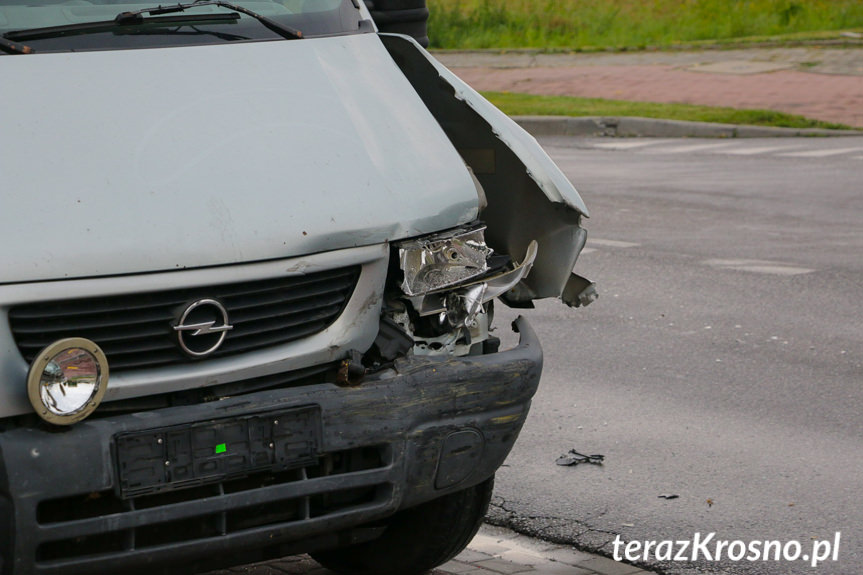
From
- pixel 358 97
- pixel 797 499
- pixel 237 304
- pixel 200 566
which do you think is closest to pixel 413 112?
pixel 358 97

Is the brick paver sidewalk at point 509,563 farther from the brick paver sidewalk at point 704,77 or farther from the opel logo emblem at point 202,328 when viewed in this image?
the brick paver sidewalk at point 704,77

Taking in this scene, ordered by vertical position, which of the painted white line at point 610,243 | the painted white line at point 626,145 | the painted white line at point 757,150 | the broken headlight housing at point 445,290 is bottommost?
the painted white line at point 626,145

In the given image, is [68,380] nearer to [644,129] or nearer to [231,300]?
[231,300]

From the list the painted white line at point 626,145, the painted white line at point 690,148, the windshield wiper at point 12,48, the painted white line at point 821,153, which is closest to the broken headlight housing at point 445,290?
the windshield wiper at point 12,48

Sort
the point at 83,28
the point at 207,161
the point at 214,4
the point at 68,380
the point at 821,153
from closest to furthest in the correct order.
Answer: the point at 68,380 < the point at 207,161 < the point at 83,28 < the point at 214,4 < the point at 821,153

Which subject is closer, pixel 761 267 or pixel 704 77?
pixel 761 267

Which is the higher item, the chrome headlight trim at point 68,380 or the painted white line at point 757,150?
the chrome headlight trim at point 68,380

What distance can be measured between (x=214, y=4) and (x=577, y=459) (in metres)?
2.41

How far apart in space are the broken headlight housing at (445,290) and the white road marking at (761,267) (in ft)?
17.7

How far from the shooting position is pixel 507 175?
461cm

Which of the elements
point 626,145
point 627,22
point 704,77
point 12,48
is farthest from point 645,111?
point 12,48

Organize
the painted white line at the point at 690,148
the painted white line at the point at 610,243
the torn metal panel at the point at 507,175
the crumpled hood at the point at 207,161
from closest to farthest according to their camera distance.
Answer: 1. the crumpled hood at the point at 207,161
2. the torn metal panel at the point at 507,175
3. the painted white line at the point at 610,243
4. the painted white line at the point at 690,148

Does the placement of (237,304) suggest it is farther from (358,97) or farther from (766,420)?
(766,420)

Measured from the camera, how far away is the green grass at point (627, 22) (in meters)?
25.8
